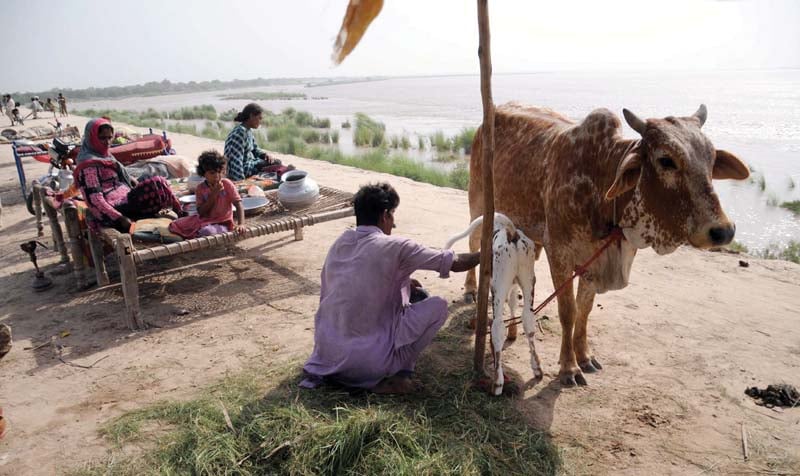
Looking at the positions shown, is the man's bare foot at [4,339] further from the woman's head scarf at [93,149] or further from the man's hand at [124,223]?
the woman's head scarf at [93,149]

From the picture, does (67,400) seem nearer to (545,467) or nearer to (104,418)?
(104,418)

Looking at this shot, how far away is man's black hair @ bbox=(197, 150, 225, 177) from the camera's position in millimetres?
5176

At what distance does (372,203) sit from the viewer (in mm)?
Answer: 3174

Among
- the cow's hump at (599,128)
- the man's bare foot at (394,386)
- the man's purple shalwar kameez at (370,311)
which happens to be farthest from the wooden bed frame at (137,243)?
the cow's hump at (599,128)

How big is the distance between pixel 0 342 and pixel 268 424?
7.25ft

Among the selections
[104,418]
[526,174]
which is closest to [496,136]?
[526,174]

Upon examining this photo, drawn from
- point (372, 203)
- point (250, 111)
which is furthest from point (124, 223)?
point (372, 203)

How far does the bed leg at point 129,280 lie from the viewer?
4543 millimetres

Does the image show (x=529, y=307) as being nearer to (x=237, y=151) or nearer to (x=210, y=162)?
(x=210, y=162)

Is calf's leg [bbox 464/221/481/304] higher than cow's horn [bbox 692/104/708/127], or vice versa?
cow's horn [bbox 692/104/708/127]

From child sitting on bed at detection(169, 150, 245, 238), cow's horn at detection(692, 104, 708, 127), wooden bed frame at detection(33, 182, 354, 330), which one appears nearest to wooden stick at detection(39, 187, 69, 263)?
wooden bed frame at detection(33, 182, 354, 330)

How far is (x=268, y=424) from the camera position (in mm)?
2969

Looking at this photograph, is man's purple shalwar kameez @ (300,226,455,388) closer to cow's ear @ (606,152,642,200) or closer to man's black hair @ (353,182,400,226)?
man's black hair @ (353,182,400,226)

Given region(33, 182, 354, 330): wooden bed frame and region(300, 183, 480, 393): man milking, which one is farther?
region(33, 182, 354, 330): wooden bed frame
